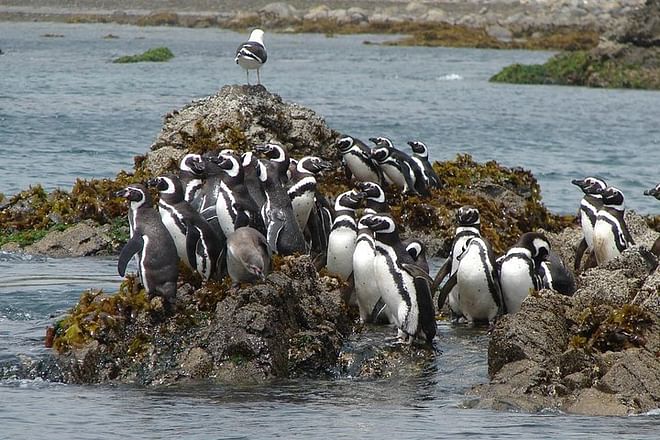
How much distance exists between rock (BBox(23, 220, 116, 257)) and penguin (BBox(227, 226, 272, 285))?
4375 millimetres

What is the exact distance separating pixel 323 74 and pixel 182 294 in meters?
34.8

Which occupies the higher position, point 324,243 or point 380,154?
Answer: point 380,154

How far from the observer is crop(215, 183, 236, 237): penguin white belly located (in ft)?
32.9

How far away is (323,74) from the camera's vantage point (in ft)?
143

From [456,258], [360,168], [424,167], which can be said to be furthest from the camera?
[424,167]

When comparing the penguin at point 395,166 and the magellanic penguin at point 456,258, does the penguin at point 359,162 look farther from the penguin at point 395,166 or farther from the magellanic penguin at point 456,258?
the magellanic penguin at point 456,258

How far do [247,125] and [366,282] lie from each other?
169 inches

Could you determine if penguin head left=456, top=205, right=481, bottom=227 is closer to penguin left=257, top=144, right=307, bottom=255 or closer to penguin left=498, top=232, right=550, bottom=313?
penguin left=498, top=232, right=550, bottom=313

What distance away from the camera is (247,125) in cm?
1413

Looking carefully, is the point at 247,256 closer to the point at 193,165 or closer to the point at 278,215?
the point at 278,215

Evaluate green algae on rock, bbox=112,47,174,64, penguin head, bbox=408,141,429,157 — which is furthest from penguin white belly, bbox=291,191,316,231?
green algae on rock, bbox=112,47,174,64

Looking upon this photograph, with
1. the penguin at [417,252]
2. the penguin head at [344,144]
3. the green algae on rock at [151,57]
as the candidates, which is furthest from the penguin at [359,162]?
the green algae on rock at [151,57]

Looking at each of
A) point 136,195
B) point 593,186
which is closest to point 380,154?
point 593,186

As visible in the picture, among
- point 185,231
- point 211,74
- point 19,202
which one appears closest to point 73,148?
point 19,202
